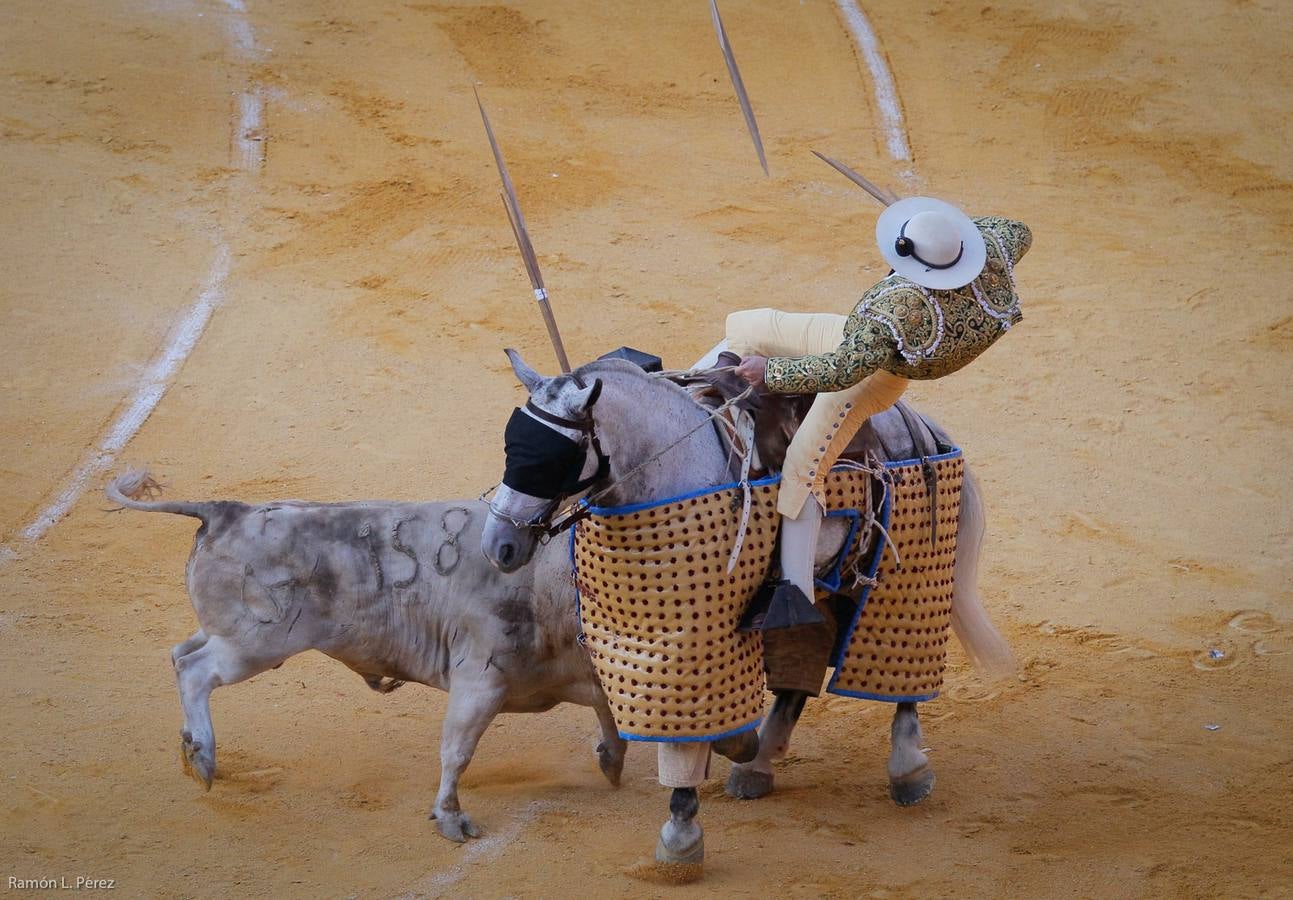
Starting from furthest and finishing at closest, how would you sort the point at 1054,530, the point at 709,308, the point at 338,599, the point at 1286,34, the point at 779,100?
the point at 1286,34 < the point at 779,100 < the point at 709,308 < the point at 1054,530 < the point at 338,599

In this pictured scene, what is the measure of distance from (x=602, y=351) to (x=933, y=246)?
18.3 feet

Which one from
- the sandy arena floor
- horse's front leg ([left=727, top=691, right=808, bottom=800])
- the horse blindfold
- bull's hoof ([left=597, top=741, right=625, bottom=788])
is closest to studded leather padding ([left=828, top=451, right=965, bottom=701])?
horse's front leg ([left=727, top=691, right=808, bottom=800])

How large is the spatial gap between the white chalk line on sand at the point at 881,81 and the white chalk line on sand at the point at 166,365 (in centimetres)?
572

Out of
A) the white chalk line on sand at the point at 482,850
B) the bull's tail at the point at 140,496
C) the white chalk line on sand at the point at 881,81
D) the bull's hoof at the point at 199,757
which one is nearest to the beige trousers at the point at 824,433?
the white chalk line on sand at the point at 482,850

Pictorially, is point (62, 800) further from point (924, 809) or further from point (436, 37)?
point (436, 37)

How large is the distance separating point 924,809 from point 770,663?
3.14 feet

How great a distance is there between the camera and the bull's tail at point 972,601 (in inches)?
262

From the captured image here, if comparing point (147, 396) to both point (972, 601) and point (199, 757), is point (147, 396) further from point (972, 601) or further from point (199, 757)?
point (972, 601)

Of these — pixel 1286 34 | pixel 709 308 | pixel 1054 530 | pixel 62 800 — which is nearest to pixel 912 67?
pixel 1286 34

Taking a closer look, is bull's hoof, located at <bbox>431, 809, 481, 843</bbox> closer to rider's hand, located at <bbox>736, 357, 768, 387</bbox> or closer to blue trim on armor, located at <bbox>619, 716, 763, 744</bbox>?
blue trim on armor, located at <bbox>619, 716, 763, 744</bbox>

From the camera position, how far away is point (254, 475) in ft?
30.6

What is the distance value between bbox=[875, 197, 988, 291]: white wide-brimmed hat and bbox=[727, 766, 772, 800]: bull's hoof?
245 cm

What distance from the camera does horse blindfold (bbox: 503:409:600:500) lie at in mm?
5105

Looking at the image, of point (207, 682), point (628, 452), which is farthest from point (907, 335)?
point (207, 682)
